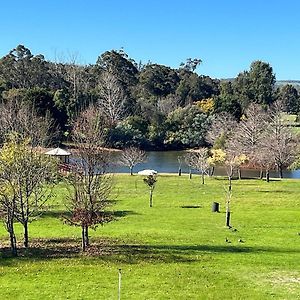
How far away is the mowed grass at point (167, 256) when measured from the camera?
57.5 feet

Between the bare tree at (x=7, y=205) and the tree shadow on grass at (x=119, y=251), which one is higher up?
the bare tree at (x=7, y=205)

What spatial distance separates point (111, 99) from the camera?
9369 centimetres

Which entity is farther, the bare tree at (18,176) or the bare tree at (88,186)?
the bare tree at (18,176)

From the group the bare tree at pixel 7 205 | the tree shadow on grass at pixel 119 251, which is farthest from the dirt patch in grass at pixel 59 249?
the bare tree at pixel 7 205

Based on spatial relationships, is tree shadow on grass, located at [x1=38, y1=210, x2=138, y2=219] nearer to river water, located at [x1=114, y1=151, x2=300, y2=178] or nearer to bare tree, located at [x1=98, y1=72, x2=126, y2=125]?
river water, located at [x1=114, y1=151, x2=300, y2=178]

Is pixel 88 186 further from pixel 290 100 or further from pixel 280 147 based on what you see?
pixel 290 100

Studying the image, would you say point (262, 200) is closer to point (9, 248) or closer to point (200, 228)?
point (200, 228)

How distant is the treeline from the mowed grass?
130ft

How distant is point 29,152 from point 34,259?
605 centimetres

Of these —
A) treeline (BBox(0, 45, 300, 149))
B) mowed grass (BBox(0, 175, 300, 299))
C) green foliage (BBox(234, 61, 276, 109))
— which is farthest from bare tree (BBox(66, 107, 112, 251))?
green foliage (BBox(234, 61, 276, 109))

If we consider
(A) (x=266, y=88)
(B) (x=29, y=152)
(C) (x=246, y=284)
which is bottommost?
(C) (x=246, y=284)

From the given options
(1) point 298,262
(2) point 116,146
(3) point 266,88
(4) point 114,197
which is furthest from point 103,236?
(3) point 266,88

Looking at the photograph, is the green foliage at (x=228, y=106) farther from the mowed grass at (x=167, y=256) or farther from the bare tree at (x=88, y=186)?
the bare tree at (x=88, y=186)

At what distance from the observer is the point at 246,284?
1838 cm
